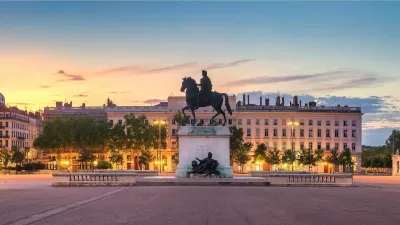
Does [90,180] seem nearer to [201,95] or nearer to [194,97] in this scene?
[194,97]

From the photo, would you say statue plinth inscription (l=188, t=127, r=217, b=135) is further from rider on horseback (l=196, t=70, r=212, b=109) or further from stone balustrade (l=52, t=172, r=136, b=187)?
stone balustrade (l=52, t=172, r=136, b=187)

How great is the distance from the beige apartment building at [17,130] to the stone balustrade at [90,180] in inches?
4525

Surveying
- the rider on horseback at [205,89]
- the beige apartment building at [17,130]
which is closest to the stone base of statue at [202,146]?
the rider on horseback at [205,89]

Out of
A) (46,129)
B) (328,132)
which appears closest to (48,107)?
(46,129)

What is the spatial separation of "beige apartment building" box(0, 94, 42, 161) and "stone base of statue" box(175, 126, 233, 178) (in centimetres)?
11438

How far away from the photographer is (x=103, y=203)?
90.7 feet

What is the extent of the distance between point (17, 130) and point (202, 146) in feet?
447

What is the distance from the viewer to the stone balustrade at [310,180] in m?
45.5

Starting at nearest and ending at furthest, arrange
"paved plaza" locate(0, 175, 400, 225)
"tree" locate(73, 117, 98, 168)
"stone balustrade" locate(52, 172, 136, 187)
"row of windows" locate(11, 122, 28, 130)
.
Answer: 1. "paved plaza" locate(0, 175, 400, 225)
2. "stone balustrade" locate(52, 172, 136, 187)
3. "tree" locate(73, 117, 98, 168)
4. "row of windows" locate(11, 122, 28, 130)

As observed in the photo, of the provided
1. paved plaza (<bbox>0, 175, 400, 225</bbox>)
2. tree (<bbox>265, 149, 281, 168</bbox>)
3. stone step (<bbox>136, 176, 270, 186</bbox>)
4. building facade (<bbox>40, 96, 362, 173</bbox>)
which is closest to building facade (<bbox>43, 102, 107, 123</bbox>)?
building facade (<bbox>40, 96, 362, 173</bbox>)

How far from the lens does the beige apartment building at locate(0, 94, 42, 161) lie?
552 feet

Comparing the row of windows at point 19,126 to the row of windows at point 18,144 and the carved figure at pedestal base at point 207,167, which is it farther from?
the carved figure at pedestal base at point 207,167

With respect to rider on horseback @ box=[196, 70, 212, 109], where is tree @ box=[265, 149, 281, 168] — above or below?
below

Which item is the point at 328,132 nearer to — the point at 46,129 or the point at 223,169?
the point at 46,129
